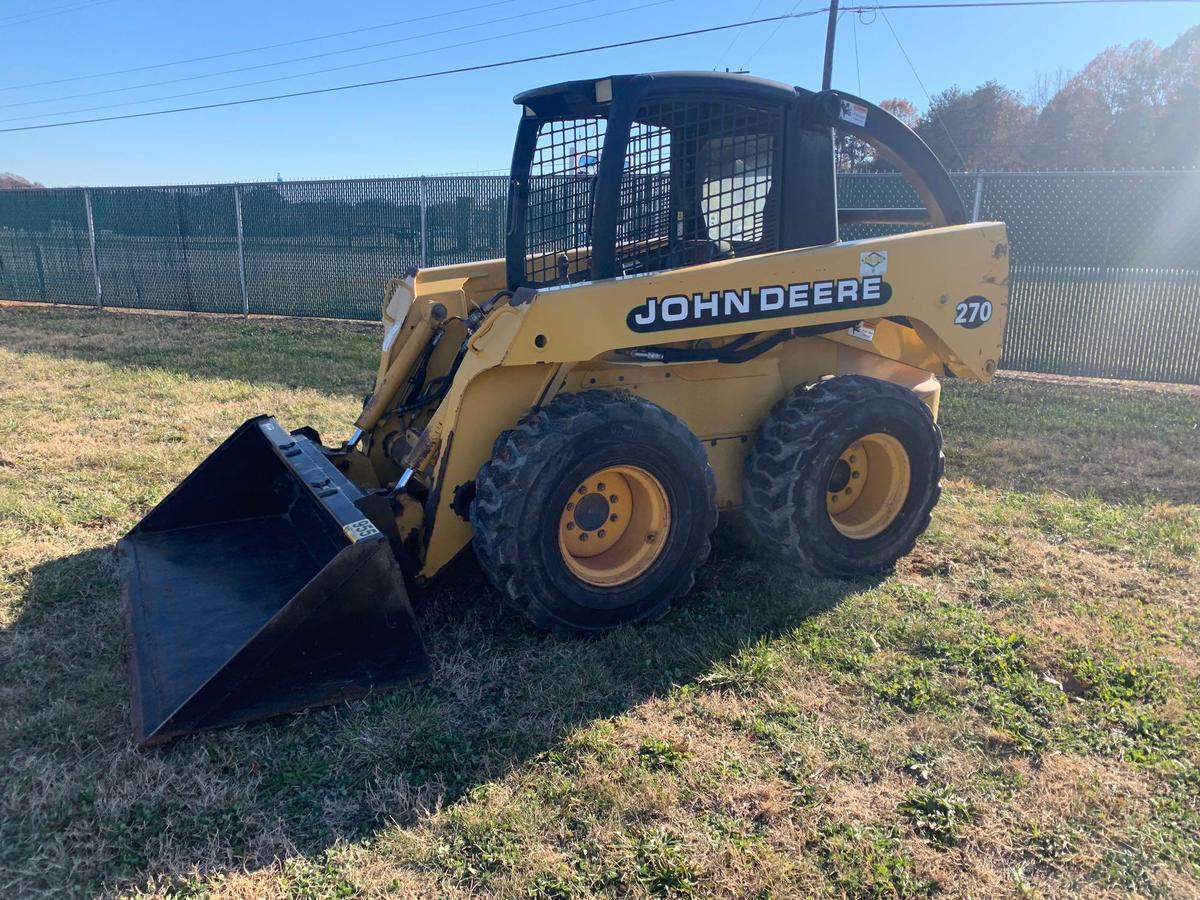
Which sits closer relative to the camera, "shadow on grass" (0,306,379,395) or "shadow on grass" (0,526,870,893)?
"shadow on grass" (0,526,870,893)

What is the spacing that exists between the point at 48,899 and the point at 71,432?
514 cm

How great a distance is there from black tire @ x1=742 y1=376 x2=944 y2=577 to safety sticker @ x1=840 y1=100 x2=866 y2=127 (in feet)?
3.96

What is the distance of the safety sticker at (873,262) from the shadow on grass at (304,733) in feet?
4.92

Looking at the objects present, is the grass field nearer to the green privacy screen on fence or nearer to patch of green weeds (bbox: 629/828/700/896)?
patch of green weeds (bbox: 629/828/700/896)

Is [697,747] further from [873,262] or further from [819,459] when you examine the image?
A: [873,262]

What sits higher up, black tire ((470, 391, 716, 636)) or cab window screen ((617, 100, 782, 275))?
cab window screen ((617, 100, 782, 275))

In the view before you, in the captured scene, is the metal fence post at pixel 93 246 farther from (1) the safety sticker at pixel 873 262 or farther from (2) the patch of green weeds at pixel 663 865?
(2) the patch of green weeds at pixel 663 865

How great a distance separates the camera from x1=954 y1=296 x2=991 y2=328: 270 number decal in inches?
181

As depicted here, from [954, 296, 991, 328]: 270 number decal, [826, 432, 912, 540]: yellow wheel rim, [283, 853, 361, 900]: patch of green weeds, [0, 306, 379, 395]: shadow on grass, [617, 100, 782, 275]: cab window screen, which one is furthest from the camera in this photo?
[0, 306, 379, 395]: shadow on grass

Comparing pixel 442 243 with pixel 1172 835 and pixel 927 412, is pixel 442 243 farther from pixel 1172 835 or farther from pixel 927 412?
pixel 1172 835

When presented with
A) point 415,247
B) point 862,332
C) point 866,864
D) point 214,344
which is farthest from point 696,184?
point 415,247

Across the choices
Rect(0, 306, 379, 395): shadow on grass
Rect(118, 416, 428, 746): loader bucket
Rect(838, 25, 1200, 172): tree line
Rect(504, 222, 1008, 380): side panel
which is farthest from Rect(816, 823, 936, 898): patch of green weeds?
Rect(838, 25, 1200, 172): tree line

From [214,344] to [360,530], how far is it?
900 cm

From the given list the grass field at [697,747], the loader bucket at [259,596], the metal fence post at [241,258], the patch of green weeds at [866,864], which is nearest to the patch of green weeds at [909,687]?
the grass field at [697,747]
